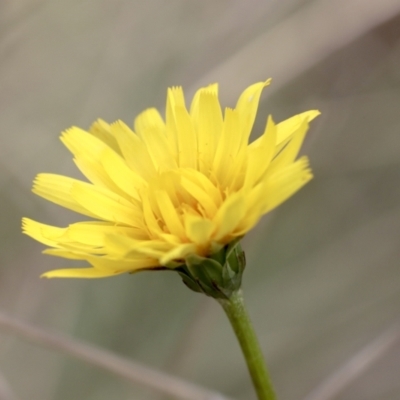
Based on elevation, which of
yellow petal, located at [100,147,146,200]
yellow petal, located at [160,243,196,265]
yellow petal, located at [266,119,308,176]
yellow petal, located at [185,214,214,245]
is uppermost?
yellow petal, located at [100,147,146,200]

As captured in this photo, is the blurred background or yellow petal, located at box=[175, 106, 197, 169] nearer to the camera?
yellow petal, located at box=[175, 106, 197, 169]

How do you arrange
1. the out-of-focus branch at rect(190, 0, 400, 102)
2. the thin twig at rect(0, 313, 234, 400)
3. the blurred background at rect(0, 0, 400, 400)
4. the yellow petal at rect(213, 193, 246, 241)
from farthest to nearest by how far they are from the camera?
the blurred background at rect(0, 0, 400, 400), the out-of-focus branch at rect(190, 0, 400, 102), the thin twig at rect(0, 313, 234, 400), the yellow petal at rect(213, 193, 246, 241)

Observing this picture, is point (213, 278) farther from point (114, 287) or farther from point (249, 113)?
point (114, 287)

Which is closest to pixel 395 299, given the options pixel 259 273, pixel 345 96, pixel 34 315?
pixel 259 273


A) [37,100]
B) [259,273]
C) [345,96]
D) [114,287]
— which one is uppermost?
[37,100]

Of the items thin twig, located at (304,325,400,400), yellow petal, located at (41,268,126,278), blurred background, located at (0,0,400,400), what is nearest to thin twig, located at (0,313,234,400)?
thin twig, located at (304,325,400,400)

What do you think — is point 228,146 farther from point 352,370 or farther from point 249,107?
point 352,370

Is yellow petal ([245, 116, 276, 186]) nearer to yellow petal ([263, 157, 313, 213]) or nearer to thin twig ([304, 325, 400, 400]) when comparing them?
yellow petal ([263, 157, 313, 213])
